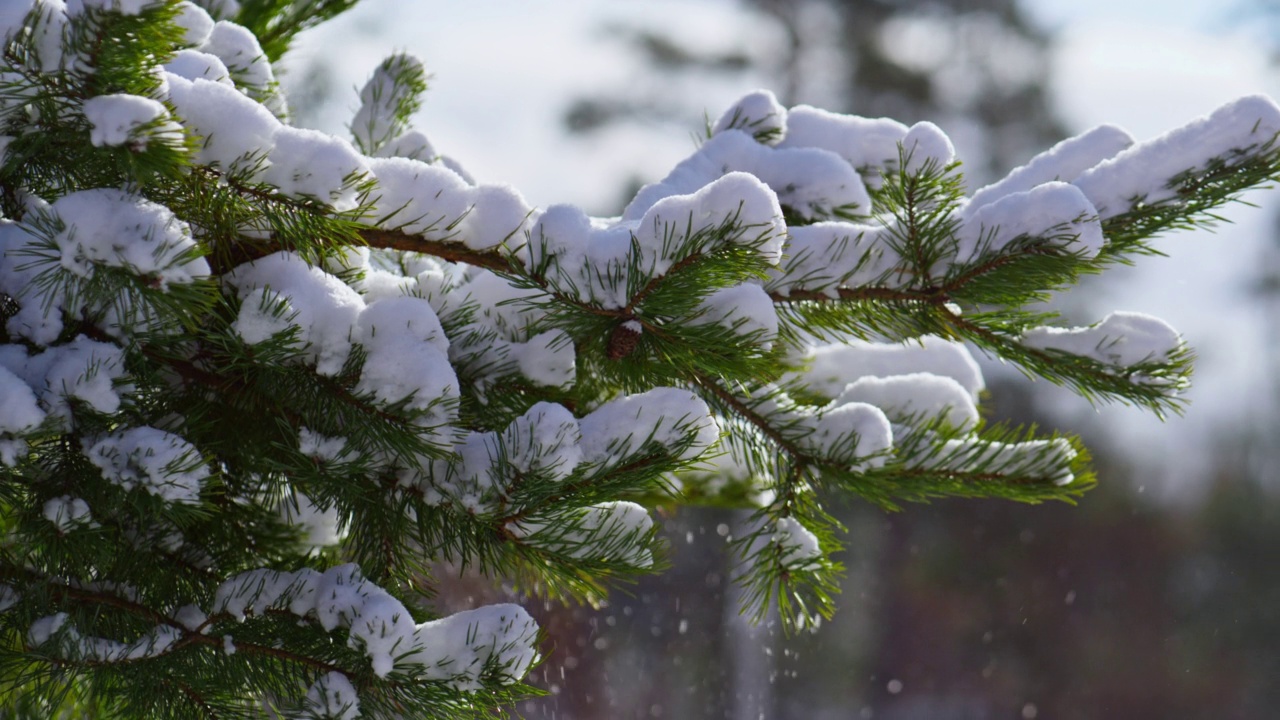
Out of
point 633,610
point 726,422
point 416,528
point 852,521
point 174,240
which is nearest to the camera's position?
point 174,240

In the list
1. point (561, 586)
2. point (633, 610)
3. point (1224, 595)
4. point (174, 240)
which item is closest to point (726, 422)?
point (561, 586)

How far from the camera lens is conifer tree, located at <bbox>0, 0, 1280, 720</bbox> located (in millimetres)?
590

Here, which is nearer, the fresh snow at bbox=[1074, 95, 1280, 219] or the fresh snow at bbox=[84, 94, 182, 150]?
the fresh snow at bbox=[84, 94, 182, 150]

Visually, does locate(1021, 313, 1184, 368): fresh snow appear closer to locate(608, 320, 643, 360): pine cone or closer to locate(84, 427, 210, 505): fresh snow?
locate(608, 320, 643, 360): pine cone

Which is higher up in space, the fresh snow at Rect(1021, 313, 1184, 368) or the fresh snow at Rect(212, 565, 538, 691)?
the fresh snow at Rect(1021, 313, 1184, 368)

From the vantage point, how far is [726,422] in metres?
0.88

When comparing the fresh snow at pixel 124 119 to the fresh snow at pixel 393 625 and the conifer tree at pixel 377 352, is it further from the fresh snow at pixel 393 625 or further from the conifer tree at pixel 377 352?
the fresh snow at pixel 393 625

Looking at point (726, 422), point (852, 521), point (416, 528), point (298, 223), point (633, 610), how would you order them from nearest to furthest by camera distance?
point (298, 223) → point (416, 528) → point (726, 422) → point (633, 610) → point (852, 521)

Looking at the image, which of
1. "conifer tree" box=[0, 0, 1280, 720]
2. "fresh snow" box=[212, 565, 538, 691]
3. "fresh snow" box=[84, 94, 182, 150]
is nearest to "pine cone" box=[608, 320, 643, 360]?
"conifer tree" box=[0, 0, 1280, 720]

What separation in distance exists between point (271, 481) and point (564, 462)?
0.28m

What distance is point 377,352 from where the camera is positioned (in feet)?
2.14

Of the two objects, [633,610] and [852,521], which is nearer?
[633,610]

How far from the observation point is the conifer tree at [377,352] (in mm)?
590

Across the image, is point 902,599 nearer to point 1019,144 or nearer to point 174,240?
point 1019,144
